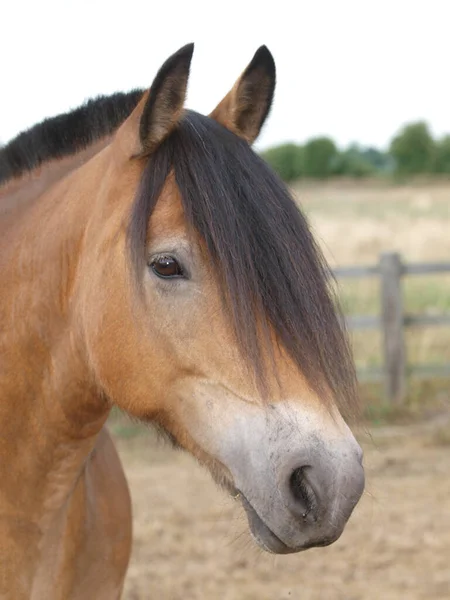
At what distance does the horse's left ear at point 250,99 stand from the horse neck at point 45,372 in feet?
1.29

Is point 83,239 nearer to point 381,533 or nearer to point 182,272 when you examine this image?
point 182,272

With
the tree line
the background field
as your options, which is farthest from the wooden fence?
the tree line

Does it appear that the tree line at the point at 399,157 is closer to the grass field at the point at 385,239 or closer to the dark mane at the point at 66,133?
the grass field at the point at 385,239

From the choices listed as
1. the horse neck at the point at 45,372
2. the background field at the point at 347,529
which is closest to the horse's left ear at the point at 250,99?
the horse neck at the point at 45,372

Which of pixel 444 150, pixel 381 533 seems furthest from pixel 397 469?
pixel 444 150

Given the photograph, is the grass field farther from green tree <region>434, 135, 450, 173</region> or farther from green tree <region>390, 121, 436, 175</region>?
green tree <region>390, 121, 436, 175</region>

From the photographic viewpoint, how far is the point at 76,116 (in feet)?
7.80

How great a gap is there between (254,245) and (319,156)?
126 feet

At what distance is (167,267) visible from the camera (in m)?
1.82

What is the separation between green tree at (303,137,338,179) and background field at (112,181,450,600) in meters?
29.2

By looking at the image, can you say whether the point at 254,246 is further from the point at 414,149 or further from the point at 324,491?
the point at 414,149

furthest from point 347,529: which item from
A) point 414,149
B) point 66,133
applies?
point 414,149

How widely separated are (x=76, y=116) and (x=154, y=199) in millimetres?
682

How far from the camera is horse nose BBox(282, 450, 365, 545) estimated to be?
5.22 feet
